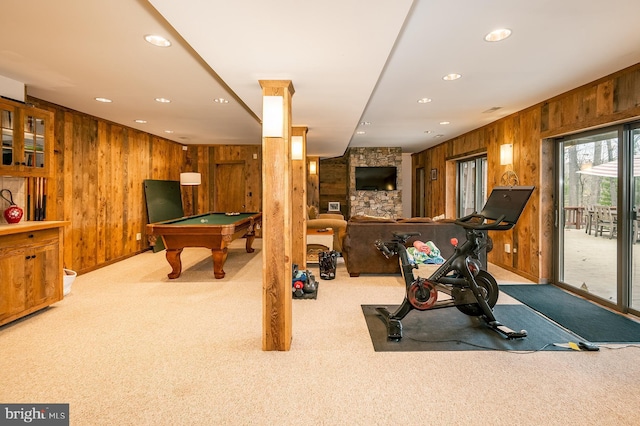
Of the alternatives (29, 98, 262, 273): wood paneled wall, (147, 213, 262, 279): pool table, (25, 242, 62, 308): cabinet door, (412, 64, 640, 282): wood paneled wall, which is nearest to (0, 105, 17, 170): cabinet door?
(29, 98, 262, 273): wood paneled wall

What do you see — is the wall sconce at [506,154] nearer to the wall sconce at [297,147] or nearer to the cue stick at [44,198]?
the wall sconce at [297,147]

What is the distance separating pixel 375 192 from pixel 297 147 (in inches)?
192

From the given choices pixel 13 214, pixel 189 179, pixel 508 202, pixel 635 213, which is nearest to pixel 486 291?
pixel 508 202

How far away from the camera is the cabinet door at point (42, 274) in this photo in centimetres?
330

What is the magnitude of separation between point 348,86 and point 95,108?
3742 millimetres

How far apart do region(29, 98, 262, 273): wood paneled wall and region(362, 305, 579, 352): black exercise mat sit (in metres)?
4.03

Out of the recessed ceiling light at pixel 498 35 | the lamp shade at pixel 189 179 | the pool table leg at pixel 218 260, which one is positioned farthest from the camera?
the lamp shade at pixel 189 179

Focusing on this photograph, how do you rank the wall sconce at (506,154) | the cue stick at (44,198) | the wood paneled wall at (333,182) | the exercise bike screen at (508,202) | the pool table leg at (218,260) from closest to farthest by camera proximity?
the exercise bike screen at (508,202)
the cue stick at (44,198)
the pool table leg at (218,260)
the wall sconce at (506,154)
the wood paneled wall at (333,182)

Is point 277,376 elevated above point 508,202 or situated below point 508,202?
below

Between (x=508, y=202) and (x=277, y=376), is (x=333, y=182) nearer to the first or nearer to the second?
(x=508, y=202)

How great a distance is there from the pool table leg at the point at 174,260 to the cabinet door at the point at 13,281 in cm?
169

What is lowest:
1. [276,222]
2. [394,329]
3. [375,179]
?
[394,329]

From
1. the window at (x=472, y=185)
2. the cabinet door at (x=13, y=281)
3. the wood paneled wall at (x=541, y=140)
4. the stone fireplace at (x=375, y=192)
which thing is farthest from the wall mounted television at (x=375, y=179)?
the cabinet door at (x=13, y=281)

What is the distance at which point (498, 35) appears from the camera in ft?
8.49
